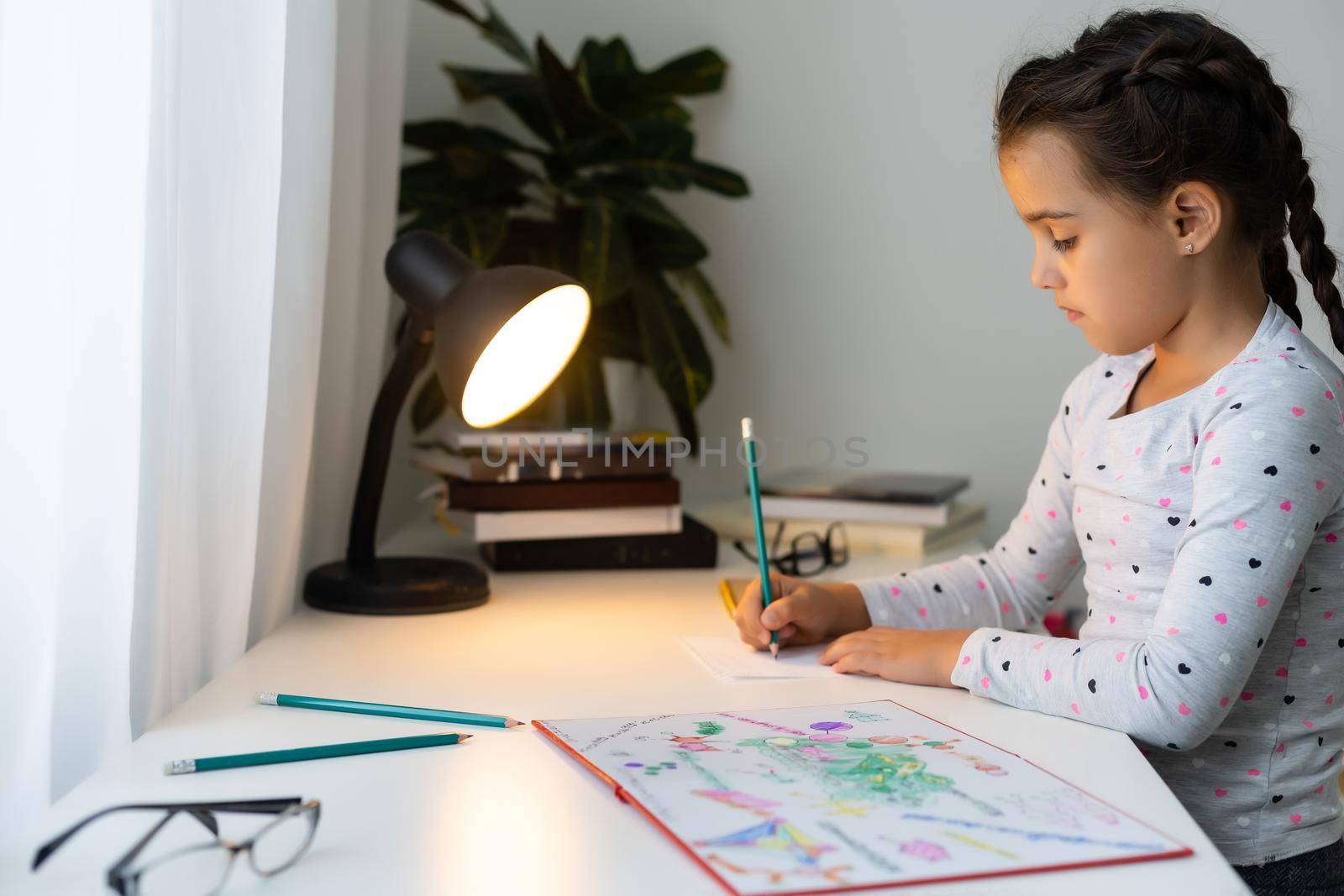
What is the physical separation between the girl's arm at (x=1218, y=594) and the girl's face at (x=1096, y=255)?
0.10m

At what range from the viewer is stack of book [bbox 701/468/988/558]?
143 centimetres

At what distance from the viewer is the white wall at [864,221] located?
1.73 m

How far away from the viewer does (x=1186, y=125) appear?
837 millimetres

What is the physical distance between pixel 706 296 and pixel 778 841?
1199 mm

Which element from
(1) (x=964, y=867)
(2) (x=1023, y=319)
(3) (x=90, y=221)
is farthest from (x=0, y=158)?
(2) (x=1023, y=319)

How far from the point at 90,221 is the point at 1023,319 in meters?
1.35

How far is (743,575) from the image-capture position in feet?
4.37

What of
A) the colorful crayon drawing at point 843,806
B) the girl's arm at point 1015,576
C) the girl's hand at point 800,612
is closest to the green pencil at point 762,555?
the girl's hand at point 800,612

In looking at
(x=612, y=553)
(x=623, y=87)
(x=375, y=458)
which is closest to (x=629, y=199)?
(x=623, y=87)

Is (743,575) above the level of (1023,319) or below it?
below

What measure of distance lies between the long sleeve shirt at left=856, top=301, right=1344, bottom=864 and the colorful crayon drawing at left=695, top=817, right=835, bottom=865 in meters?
0.30

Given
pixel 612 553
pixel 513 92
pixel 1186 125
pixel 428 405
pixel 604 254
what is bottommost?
pixel 612 553

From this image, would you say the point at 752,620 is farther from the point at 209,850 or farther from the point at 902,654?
the point at 209,850

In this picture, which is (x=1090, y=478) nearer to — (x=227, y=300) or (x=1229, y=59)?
(x=1229, y=59)
